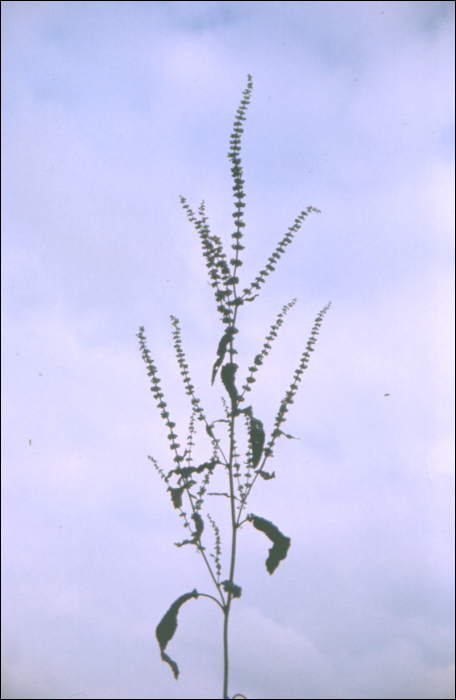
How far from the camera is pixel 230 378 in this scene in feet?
17.4

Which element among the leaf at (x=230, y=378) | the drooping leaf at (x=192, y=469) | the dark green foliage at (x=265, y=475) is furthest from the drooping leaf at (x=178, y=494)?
the leaf at (x=230, y=378)

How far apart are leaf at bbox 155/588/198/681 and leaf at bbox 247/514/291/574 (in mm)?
848

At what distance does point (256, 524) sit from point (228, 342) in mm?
1815

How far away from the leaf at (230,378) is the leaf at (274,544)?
1258 millimetres

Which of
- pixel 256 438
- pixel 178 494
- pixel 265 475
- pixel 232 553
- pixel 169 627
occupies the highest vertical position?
pixel 256 438

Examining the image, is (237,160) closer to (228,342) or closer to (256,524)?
(228,342)

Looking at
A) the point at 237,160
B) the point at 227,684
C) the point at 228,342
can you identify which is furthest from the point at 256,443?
the point at 237,160

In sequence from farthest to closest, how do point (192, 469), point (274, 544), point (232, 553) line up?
point (192, 469) < point (232, 553) < point (274, 544)

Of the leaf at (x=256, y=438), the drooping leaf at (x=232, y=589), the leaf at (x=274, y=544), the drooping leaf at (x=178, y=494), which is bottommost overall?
the drooping leaf at (x=232, y=589)

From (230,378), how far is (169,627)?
7.96 feet

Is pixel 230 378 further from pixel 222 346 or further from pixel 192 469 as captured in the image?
pixel 192 469

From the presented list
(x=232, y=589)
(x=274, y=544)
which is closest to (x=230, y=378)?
(x=274, y=544)

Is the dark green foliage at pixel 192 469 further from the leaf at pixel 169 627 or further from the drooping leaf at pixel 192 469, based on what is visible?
the leaf at pixel 169 627

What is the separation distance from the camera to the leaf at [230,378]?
531 cm
